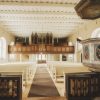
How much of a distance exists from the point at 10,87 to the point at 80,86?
1861 mm

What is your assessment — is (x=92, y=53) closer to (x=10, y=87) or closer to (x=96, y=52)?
(x=96, y=52)

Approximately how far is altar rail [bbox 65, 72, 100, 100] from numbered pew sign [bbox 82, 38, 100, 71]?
61 centimetres

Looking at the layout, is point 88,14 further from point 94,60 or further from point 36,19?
point 36,19

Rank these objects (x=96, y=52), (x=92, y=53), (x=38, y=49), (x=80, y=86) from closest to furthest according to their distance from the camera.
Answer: (x=96, y=52)
(x=92, y=53)
(x=80, y=86)
(x=38, y=49)

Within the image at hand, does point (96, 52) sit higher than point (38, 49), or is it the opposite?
point (38, 49)

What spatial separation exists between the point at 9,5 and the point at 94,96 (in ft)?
18.8

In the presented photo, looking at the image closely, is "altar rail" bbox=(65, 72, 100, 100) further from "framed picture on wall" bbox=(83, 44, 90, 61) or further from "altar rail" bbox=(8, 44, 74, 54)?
"altar rail" bbox=(8, 44, 74, 54)

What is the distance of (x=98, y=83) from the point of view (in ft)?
18.4

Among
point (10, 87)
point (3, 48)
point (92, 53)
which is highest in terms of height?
point (3, 48)

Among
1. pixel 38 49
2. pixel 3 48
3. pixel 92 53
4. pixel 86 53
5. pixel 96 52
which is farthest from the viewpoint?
pixel 38 49

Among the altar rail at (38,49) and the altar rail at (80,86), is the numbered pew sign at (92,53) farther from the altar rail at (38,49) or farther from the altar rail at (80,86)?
the altar rail at (38,49)

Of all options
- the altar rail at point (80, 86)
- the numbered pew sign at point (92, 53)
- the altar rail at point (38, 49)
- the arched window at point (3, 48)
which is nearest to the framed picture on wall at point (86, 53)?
the numbered pew sign at point (92, 53)

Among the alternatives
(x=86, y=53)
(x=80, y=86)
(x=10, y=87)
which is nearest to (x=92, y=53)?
(x=86, y=53)

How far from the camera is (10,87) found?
547 cm
